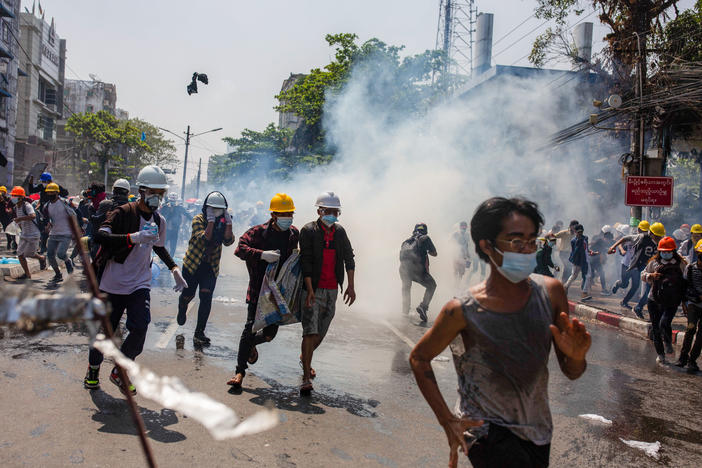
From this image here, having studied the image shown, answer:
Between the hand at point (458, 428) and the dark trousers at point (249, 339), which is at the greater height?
the hand at point (458, 428)

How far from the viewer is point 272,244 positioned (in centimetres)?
551

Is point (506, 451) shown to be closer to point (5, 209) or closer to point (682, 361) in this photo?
point (682, 361)

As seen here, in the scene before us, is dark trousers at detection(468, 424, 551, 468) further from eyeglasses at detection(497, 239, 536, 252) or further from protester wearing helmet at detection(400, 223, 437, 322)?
protester wearing helmet at detection(400, 223, 437, 322)

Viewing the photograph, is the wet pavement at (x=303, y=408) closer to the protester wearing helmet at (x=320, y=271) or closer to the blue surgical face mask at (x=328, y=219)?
the protester wearing helmet at (x=320, y=271)

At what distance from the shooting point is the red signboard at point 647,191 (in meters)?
14.0

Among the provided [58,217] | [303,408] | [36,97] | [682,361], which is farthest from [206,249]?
[36,97]

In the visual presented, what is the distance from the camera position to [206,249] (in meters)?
6.75

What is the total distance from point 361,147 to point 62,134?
156ft

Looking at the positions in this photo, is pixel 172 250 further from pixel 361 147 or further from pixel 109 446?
pixel 109 446

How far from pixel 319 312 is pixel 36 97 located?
157 ft

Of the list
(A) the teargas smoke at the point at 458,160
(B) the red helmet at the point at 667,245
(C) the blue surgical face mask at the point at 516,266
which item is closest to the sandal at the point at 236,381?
(C) the blue surgical face mask at the point at 516,266

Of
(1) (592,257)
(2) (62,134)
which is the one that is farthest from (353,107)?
(2) (62,134)

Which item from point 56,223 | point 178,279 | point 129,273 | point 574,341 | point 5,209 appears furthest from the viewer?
point 5,209

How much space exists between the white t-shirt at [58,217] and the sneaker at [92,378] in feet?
19.4
